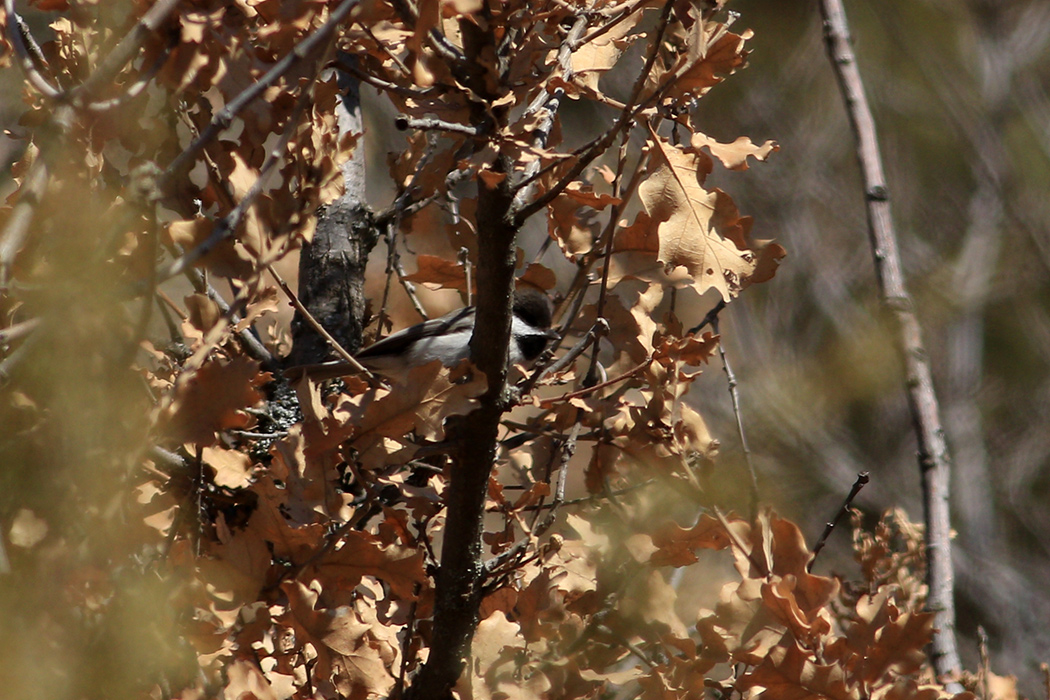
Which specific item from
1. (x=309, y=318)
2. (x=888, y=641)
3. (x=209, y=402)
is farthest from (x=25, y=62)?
(x=888, y=641)

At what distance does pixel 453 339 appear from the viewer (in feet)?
10.1

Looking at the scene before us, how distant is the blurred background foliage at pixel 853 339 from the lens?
927 mm

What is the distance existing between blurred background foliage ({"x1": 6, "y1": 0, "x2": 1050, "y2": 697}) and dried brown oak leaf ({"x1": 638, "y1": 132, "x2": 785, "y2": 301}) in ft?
0.59

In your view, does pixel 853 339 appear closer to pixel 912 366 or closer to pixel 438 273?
pixel 438 273

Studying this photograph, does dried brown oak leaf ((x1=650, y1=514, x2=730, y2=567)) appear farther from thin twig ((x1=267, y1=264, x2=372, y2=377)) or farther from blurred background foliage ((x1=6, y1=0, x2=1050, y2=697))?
thin twig ((x1=267, y1=264, x2=372, y2=377))

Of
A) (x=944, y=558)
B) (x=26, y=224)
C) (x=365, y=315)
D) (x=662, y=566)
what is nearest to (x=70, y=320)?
(x=26, y=224)

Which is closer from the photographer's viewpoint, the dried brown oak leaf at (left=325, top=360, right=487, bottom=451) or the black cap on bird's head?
the dried brown oak leaf at (left=325, top=360, right=487, bottom=451)

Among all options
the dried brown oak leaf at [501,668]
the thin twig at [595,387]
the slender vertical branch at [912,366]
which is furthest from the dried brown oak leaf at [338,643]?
the slender vertical branch at [912,366]

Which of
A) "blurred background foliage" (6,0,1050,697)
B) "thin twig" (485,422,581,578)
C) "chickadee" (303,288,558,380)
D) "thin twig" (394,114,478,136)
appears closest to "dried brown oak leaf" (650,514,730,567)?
"blurred background foliage" (6,0,1050,697)

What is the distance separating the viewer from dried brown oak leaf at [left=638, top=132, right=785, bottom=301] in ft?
4.69

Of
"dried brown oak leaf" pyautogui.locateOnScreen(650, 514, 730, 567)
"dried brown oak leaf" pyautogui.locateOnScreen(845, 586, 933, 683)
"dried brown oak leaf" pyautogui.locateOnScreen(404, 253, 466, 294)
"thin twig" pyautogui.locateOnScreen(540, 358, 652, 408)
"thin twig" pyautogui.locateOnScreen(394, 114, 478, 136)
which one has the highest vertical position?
"dried brown oak leaf" pyautogui.locateOnScreen(404, 253, 466, 294)

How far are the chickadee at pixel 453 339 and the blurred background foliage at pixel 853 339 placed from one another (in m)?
0.67

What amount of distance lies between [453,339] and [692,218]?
1.71 metres

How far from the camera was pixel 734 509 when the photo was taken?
158 cm
